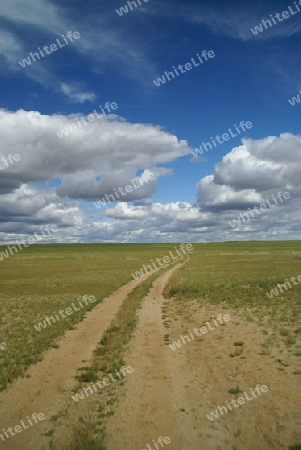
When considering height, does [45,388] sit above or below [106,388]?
above

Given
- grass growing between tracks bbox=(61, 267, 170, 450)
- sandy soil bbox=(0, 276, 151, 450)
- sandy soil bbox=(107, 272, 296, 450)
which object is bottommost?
sandy soil bbox=(107, 272, 296, 450)

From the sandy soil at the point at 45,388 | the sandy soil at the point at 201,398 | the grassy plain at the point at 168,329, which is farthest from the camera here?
the grassy plain at the point at 168,329

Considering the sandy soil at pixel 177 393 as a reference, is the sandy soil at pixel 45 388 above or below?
above

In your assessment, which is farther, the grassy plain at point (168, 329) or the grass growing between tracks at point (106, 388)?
the grassy plain at point (168, 329)

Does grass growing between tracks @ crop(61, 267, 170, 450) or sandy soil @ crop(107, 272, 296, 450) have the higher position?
grass growing between tracks @ crop(61, 267, 170, 450)

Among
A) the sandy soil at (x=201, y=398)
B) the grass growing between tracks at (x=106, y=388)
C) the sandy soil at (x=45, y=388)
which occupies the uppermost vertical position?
the sandy soil at (x=45, y=388)

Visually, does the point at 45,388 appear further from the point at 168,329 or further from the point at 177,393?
the point at 168,329

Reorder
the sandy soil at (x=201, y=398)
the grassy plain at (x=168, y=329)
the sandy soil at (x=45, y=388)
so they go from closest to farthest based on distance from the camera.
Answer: the sandy soil at (x=201, y=398) < the sandy soil at (x=45, y=388) < the grassy plain at (x=168, y=329)

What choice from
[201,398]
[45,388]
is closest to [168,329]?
[201,398]

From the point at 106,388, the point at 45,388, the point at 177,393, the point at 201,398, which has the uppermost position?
the point at 45,388

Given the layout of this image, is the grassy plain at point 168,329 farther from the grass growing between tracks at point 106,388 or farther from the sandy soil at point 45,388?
the sandy soil at point 45,388

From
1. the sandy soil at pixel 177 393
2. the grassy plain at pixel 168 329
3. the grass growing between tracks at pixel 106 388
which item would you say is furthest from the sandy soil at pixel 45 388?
the grass growing between tracks at pixel 106 388

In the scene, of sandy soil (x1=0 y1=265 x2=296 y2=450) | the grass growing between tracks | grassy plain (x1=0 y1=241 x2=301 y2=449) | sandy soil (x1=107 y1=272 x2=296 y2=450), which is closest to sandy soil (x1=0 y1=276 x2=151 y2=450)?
sandy soil (x1=0 y1=265 x2=296 y2=450)

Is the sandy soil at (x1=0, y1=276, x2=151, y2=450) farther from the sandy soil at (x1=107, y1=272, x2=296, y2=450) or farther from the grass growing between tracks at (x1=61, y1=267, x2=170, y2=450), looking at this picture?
the sandy soil at (x1=107, y1=272, x2=296, y2=450)
